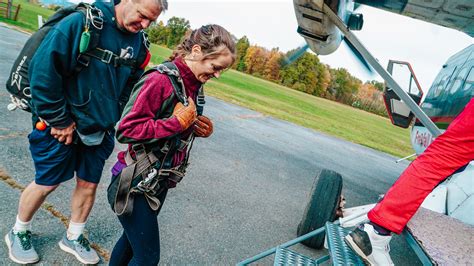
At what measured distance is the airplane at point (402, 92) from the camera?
2.77 metres

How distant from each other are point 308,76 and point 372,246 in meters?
63.0

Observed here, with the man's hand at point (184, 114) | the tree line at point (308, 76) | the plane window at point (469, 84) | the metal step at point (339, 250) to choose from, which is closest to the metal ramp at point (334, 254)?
the metal step at point (339, 250)

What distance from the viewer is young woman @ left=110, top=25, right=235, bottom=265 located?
5.32 feet

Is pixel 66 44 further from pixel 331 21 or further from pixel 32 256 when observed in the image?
pixel 331 21

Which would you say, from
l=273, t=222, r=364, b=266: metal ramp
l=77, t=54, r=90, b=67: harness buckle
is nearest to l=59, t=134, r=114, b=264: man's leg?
l=77, t=54, r=90, b=67: harness buckle

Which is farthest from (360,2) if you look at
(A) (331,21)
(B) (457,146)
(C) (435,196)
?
(B) (457,146)

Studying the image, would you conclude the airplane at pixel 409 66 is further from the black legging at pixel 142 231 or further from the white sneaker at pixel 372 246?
the black legging at pixel 142 231

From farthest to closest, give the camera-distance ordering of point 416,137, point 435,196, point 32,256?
point 416,137 < point 435,196 < point 32,256

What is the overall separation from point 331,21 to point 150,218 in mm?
3463

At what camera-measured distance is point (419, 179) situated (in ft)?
6.26

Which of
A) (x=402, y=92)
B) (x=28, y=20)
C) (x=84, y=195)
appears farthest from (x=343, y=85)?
(x=84, y=195)

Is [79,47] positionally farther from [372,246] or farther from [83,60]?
[372,246]

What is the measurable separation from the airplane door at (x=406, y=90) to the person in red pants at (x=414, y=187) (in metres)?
2.97

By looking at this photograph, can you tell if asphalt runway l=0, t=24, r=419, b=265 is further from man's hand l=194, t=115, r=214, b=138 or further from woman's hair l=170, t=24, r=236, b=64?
woman's hair l=170, t=24, r=236, b=64
